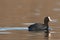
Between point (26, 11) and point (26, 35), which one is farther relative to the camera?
point (26, 11)

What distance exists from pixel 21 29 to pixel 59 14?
162cm

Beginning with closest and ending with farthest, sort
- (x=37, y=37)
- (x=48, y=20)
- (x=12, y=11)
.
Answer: (x=37, y=37) → (x=48, y=20) → (x=12, y=11)

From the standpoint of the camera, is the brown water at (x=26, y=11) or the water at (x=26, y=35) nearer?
the water at (x=26, y=35)

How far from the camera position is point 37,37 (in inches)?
280

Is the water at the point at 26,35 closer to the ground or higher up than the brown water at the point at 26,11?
closer to the ground

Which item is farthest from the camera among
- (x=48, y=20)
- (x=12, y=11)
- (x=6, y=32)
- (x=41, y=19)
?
(x=12, y=11)

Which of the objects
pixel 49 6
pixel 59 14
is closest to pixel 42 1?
pixel 49 6

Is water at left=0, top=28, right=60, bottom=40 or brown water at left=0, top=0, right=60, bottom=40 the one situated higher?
brown water at left=0, top=0, right=60, bottom=40

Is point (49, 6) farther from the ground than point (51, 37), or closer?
farther from the ground

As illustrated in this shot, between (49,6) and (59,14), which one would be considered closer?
(59,14)

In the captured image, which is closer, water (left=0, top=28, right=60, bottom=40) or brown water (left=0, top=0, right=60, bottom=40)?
water (left=0, top=28, right=60, bottom=40)

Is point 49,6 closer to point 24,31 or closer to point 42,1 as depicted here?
point 42,1

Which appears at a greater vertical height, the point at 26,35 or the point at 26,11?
the point at 26,11

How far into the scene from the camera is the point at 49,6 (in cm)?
991
